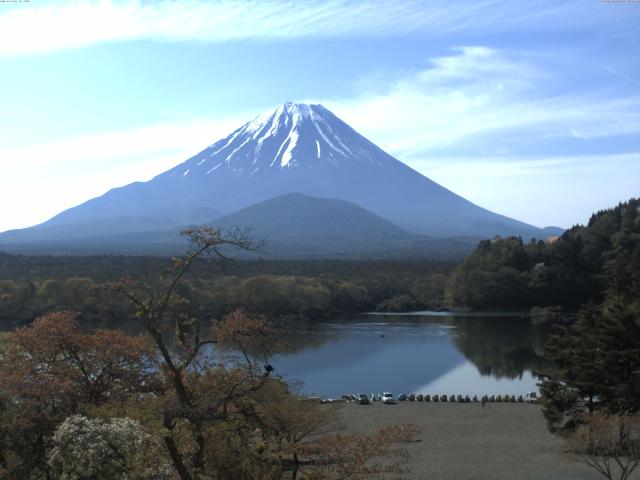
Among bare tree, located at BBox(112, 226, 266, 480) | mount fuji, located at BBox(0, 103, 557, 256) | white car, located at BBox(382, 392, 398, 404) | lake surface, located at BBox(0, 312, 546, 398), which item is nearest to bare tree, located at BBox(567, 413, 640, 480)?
bare tree, located at BBox(112, 226, 266, 480)

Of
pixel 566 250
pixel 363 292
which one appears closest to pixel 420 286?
pixel 363 292

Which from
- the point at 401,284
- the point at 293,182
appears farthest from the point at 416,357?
the point at 293,182

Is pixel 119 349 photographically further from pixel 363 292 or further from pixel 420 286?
pixel 420 286

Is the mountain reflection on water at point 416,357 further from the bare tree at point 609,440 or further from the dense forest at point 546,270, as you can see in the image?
the bare tree at point 609,440

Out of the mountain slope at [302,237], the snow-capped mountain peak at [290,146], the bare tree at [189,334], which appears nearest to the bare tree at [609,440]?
the bare tree at [189,334]

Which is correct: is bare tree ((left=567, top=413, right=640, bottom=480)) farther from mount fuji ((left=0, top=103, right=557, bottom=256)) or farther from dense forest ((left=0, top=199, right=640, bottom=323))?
mount fuji ((left=0, top=103, right=557, bottom=256))

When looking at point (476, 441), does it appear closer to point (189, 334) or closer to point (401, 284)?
point (189, 334)

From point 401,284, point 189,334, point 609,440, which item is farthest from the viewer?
point 401,284
